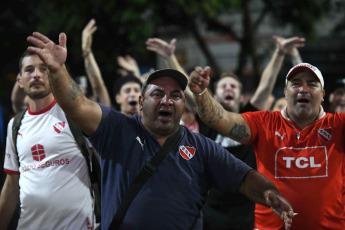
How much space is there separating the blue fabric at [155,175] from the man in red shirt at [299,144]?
632 millimetres

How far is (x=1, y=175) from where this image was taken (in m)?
6.10

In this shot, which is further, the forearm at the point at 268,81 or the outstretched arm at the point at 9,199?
the forearm at the point at 268,81

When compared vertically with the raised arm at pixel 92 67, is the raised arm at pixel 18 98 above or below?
below

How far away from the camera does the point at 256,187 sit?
3256 mm

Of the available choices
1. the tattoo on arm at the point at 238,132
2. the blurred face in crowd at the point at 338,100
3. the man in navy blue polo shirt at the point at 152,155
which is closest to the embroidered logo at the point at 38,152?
the man in navy blue polo shirt at the point at 152,155

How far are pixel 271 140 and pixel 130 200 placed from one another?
4.94ft

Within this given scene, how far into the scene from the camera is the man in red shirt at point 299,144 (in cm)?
376

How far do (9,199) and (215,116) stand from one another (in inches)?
85.0

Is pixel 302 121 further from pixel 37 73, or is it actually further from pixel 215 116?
pixel 37 73

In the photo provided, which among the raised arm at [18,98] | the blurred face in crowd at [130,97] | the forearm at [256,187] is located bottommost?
the forearm at [256,187]

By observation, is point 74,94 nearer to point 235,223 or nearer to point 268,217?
point 268,217

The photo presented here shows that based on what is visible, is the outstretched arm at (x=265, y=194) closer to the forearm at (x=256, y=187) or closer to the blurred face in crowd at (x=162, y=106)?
the forearm at (x=256, y=187)

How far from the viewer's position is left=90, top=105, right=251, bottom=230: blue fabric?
121 inches

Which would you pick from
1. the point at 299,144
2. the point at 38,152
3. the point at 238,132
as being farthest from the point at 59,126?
the point at 299,144
